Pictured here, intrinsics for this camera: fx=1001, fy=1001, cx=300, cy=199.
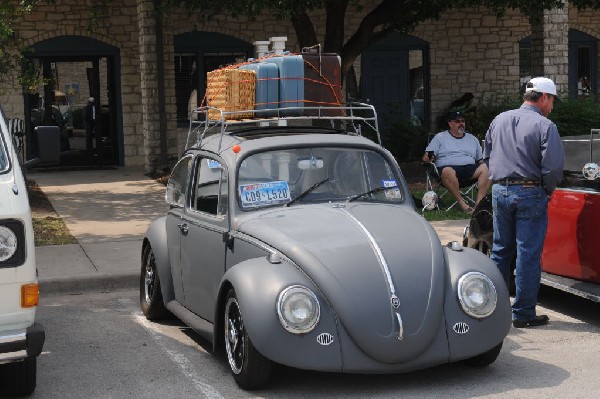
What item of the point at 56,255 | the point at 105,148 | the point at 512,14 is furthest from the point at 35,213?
the point at 512,14

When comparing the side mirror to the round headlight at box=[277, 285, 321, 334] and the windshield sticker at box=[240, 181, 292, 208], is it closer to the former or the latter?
the windshield sticker at box=[240, 181, 292, 208]

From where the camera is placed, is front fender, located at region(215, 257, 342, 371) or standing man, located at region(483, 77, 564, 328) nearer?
front fender, located at region(215, 257, 342, 371)

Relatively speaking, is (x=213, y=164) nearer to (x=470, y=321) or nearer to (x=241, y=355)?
(x=241, y=355)

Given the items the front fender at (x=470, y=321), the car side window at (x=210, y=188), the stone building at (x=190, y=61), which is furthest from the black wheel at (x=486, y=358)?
the stone building at (x=190, y=61)

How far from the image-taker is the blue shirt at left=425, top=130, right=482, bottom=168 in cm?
1288

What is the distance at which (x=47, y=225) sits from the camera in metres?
12.9

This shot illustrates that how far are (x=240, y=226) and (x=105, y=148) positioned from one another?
14725mm

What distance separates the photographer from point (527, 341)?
24.3ft

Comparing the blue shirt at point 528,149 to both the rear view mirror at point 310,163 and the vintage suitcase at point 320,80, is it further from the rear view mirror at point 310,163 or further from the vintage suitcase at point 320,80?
the vintage suitcase at point 320,80

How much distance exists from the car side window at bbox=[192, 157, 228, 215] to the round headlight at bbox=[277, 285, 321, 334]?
1.30 meters

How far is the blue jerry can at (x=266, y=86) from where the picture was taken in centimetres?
834

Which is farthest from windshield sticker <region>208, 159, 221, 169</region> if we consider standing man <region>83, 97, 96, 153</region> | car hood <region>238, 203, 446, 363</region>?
standing man <region>83, 97, 96, 153</region>

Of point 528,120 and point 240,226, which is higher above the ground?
point 528,120

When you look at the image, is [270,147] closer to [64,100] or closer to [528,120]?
[528,120]
